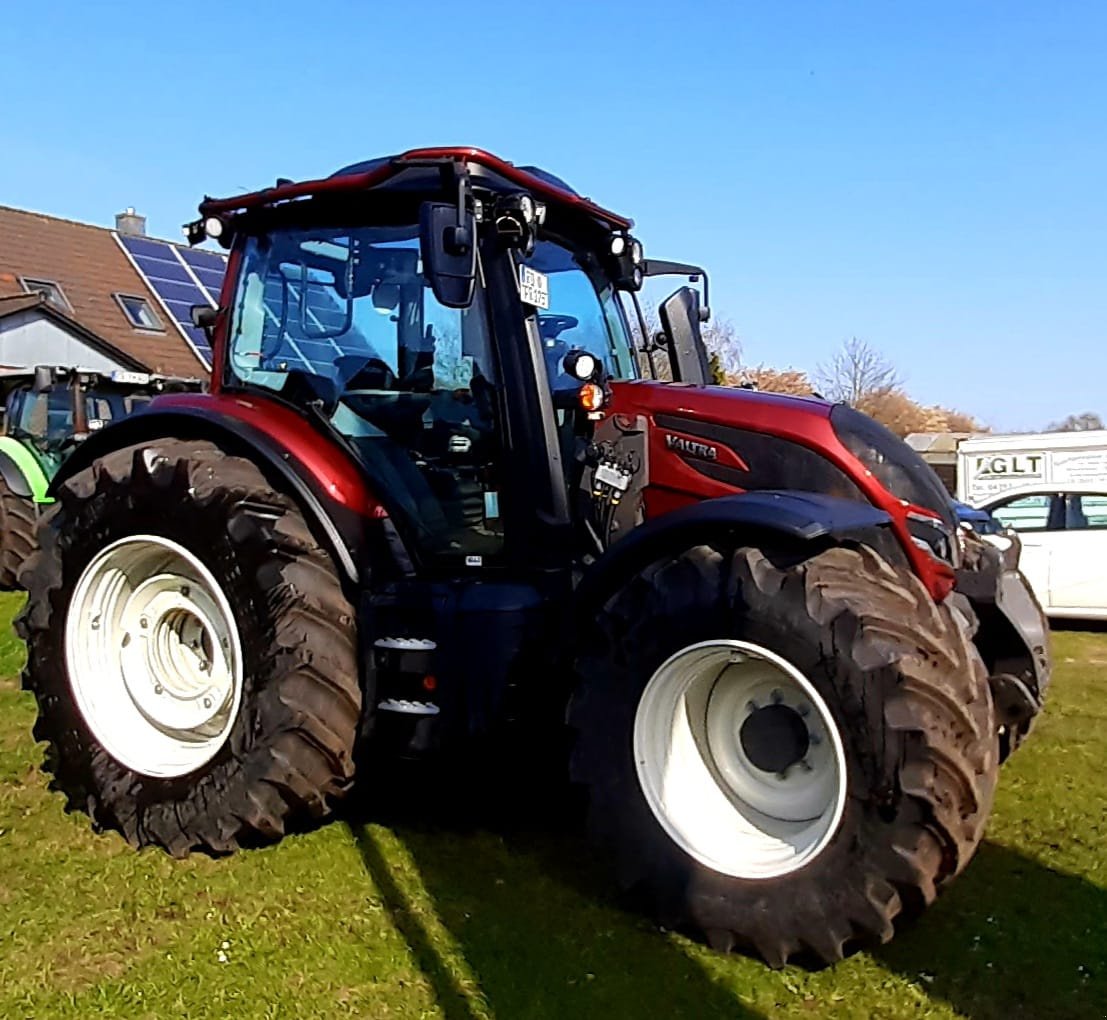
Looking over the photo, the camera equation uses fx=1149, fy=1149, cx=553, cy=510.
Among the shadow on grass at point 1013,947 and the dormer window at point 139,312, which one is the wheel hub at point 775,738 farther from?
the dormer window at point 139,312

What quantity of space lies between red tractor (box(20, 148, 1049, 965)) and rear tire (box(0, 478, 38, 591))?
24.0ft

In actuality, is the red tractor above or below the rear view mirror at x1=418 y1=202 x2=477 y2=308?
below

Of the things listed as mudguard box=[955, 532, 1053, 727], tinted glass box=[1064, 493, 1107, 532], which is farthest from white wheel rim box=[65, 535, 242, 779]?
tinted glass box=[1064, 493, 1107, 532]

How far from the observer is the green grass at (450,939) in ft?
9.58

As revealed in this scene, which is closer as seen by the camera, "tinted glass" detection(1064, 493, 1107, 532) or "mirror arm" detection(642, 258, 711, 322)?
"mirror arm" detection(642, 258, 711, 322)

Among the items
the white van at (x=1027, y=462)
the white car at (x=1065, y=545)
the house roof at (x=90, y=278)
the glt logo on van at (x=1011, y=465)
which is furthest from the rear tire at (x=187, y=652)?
the house roof at (x=90, y=278)

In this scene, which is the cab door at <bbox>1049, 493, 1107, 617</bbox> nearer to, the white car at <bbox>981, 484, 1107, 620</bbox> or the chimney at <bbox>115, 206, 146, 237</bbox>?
the white car at <bbox>981, 484, 1107, 620</bbox>

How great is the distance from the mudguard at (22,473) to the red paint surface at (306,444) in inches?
291

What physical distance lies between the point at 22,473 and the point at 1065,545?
9861 mm

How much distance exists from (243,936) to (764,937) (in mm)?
1462

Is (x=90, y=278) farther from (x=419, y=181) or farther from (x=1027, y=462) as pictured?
(x=419, y=181)

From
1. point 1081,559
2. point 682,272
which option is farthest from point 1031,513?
point 682,272

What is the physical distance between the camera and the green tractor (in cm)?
1098

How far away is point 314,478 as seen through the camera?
3.96m
